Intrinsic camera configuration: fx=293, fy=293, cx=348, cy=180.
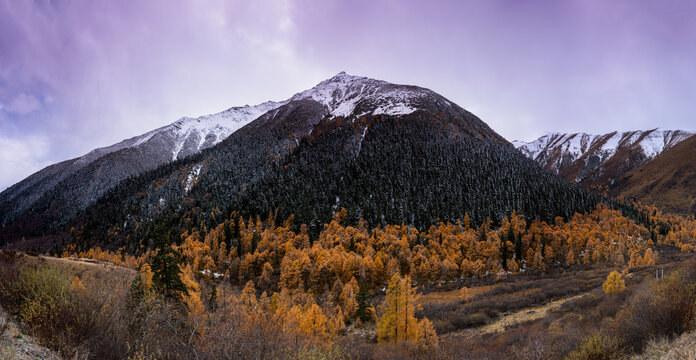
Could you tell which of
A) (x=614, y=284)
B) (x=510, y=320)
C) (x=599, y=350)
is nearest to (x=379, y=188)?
(x=510, y=320)

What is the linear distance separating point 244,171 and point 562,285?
580 ft

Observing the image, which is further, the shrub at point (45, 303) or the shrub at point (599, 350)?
the shrub at point (599, 350)

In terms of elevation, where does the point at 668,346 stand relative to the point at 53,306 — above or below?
below

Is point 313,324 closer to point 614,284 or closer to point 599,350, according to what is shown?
point 599,350

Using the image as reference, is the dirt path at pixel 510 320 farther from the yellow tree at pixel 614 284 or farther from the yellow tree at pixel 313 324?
the yellow tree at pixel 313 324

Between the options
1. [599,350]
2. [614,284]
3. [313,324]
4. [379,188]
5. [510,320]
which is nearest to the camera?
[599,350]

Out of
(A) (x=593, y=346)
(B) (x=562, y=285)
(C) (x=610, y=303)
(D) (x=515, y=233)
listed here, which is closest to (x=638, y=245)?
(D) (x=515, y=233)

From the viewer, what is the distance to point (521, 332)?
106 feet

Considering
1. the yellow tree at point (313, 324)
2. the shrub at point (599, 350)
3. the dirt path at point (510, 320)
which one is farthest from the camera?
the dirt path at point (510, 320)

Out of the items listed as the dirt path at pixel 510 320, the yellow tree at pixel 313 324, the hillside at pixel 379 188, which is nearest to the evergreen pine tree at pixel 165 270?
the yellow tree at pixel 313 324

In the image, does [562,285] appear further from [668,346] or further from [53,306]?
[53,306]

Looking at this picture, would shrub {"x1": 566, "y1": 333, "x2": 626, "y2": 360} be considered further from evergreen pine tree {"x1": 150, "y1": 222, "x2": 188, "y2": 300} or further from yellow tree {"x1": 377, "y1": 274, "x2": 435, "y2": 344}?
evergreen pine tree {"x1": 150, "y1": 222, "x2": 188, "y2": 300}

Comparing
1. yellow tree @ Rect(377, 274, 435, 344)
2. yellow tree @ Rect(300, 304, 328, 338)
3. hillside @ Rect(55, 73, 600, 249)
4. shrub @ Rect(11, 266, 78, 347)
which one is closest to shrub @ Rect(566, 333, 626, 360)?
yellow tree @ Rect(377, 274, 435, 344)

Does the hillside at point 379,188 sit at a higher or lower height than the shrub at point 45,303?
higher
